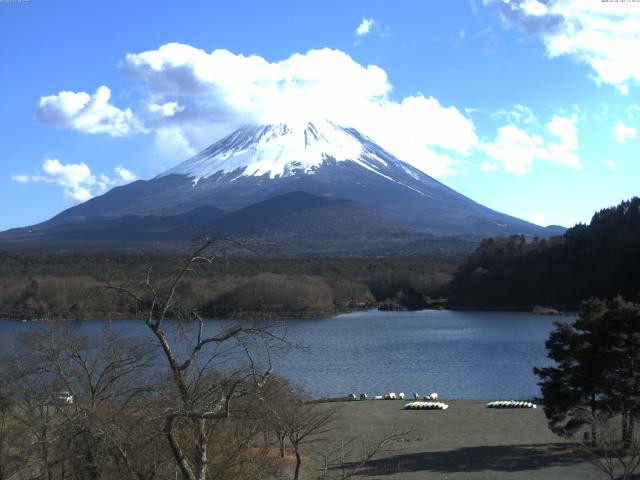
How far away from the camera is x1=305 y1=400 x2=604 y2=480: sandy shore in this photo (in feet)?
47.0

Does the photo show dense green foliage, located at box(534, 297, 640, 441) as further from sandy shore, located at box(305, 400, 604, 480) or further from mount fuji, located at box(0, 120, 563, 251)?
mount fuji, located at box(0, 120, 563, 251)

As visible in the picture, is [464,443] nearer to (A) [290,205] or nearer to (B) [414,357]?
(B) [414,357]

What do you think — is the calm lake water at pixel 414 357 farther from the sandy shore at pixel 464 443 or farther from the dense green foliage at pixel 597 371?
the dense green foliage at pixel 597 371

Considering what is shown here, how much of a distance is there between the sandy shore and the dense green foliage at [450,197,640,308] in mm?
39546

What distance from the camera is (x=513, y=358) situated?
32.8m

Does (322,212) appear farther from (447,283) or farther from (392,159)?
(447,283)

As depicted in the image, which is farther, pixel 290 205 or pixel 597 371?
pixel 290 205

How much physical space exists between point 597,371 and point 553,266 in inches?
1959

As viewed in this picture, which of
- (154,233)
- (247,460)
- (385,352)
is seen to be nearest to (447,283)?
(385,352)

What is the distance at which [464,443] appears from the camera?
17.1 m

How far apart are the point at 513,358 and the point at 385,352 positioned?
5.47 m

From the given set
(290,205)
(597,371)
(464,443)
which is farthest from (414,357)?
(290,205)

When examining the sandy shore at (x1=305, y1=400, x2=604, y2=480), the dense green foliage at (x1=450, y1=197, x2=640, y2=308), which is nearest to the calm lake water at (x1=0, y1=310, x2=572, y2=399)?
the sandy shore at (x1=305, y1=400, x2=604, y2=480)

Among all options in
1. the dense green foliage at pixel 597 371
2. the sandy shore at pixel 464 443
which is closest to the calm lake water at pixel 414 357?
the sandy shore at pixel 464 443
